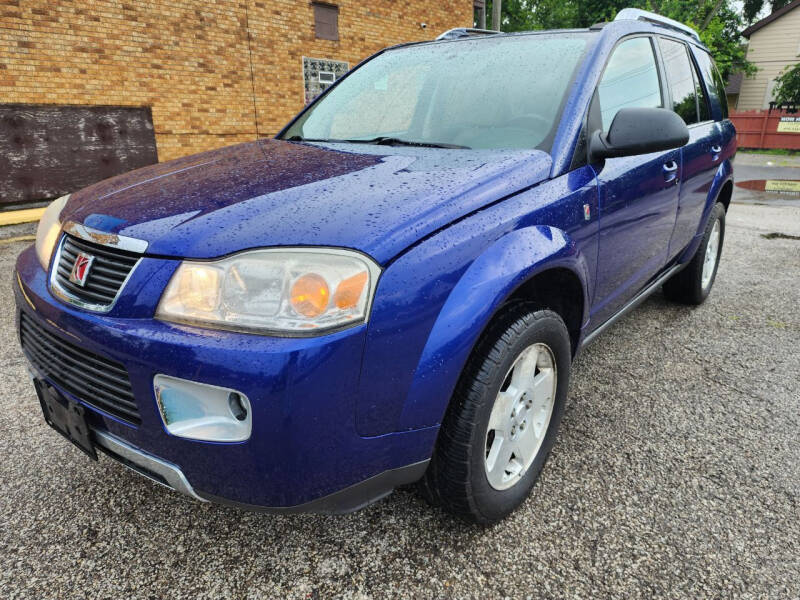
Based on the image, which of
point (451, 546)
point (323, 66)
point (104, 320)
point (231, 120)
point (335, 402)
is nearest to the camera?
point (335, 402)

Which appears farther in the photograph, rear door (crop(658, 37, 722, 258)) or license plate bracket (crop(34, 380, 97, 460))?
rear door (crop(658, 37, 722, 258))

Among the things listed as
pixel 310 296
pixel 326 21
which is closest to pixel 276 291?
pixel 310 296

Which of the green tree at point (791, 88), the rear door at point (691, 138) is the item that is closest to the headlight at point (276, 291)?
the rear door at point (691, 138)

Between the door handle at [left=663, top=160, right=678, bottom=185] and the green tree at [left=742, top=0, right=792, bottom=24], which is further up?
the green tree at [left=742, top=0, right=792, bottom=24]

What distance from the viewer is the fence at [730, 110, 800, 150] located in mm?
20547

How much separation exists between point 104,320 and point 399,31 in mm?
12419

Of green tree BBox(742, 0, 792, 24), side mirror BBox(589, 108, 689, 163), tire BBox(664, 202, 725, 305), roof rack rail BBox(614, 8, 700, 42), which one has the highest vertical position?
green tree BBox(742, 0, 792, 24)

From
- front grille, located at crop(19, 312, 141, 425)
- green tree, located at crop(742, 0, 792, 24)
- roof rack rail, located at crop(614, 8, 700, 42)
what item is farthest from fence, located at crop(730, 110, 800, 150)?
green tree, located at crop(742, 0, 792, 24)

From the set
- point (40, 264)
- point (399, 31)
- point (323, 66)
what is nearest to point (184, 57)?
point (323, 66)

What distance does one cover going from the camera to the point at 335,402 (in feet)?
4.24

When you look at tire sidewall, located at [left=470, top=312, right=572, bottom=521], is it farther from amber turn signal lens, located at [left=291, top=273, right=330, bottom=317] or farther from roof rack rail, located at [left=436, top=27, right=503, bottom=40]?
roof rack rail, located at [left=436, top=27, right=503, bottom=40]

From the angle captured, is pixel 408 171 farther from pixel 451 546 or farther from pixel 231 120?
pixel 231 120

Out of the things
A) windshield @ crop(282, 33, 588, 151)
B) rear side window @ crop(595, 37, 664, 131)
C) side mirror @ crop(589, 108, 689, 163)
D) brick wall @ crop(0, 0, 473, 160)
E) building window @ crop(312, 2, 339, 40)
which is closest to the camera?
side mirror @ crop(589, 108, 689, 163)

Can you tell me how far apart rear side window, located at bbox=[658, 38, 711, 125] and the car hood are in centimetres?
167
